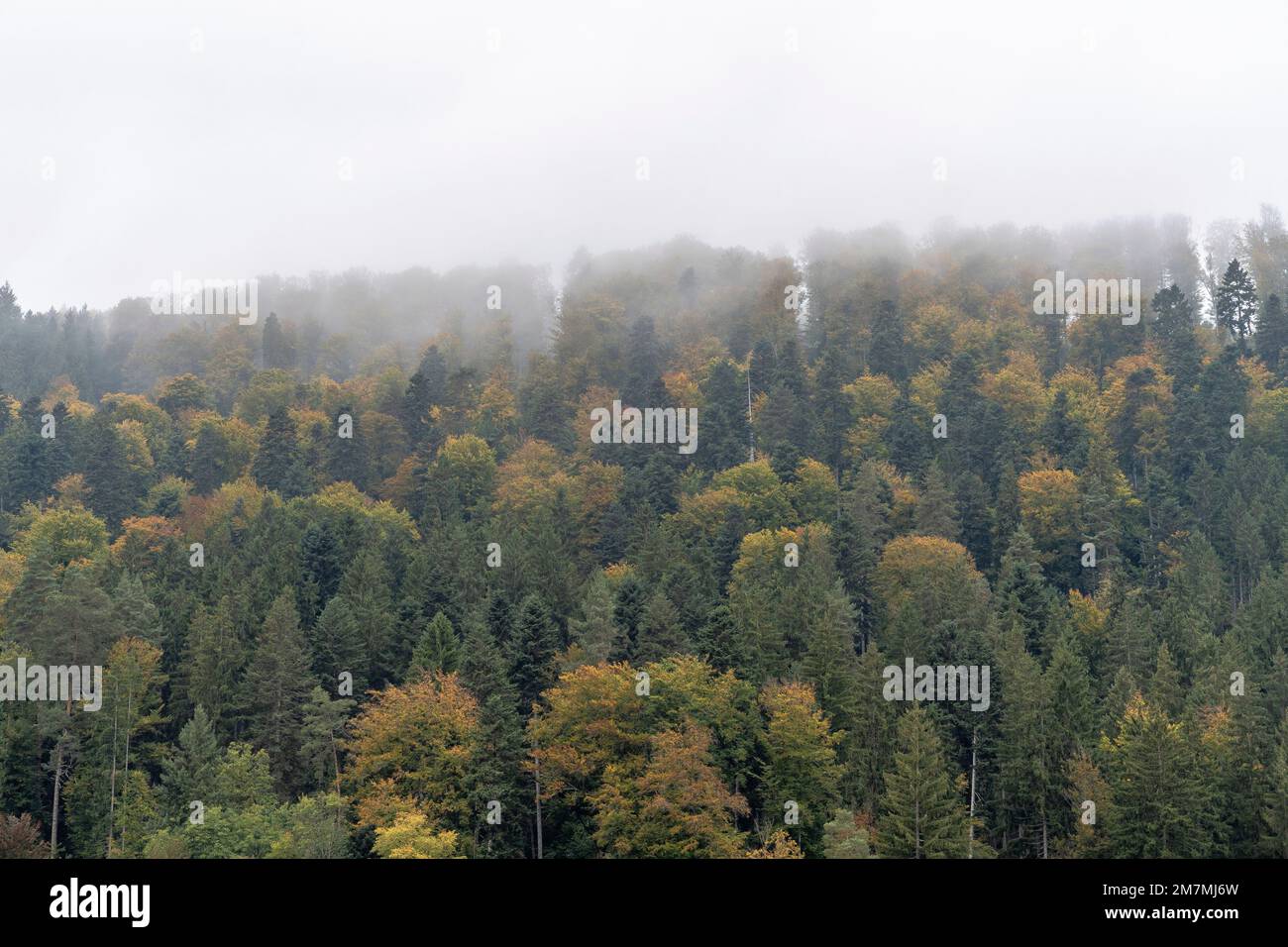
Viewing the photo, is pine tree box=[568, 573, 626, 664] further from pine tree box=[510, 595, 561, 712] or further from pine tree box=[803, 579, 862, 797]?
pine tree box=[803, 579, 862, 797]

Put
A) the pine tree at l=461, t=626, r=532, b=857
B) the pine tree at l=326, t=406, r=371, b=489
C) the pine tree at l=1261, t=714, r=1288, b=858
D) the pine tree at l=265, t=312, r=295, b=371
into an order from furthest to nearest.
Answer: the pine tree at l=265, t=312, r=295, b=371 → the pine tree at l=326, t=406, r=371, b=489 → the pine tree at l=461, t=626, r=532, b=857 → the pine tree at l=1261, t=714, r=1288, b=858

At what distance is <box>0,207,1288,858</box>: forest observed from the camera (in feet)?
190


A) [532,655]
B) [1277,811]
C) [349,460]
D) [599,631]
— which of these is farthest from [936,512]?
[349,460]

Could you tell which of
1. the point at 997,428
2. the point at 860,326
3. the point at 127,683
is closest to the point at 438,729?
the point at 127,683

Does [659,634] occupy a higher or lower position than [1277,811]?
higher

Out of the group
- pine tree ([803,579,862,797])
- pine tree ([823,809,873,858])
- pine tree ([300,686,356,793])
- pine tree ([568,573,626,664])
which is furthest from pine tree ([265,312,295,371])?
pine tree ([823,809,873,858])

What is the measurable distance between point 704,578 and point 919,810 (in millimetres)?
31217

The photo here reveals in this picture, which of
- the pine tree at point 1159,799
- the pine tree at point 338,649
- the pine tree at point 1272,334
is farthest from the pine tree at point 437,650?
the pine tree at point 1272,334

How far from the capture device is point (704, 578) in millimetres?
83812

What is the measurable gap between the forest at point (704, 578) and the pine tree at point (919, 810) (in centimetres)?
19

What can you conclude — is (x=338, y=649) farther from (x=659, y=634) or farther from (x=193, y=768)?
(x=659, y=634)

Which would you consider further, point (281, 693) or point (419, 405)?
point (419, 405)

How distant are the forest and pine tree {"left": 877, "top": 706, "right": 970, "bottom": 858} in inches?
7.6
